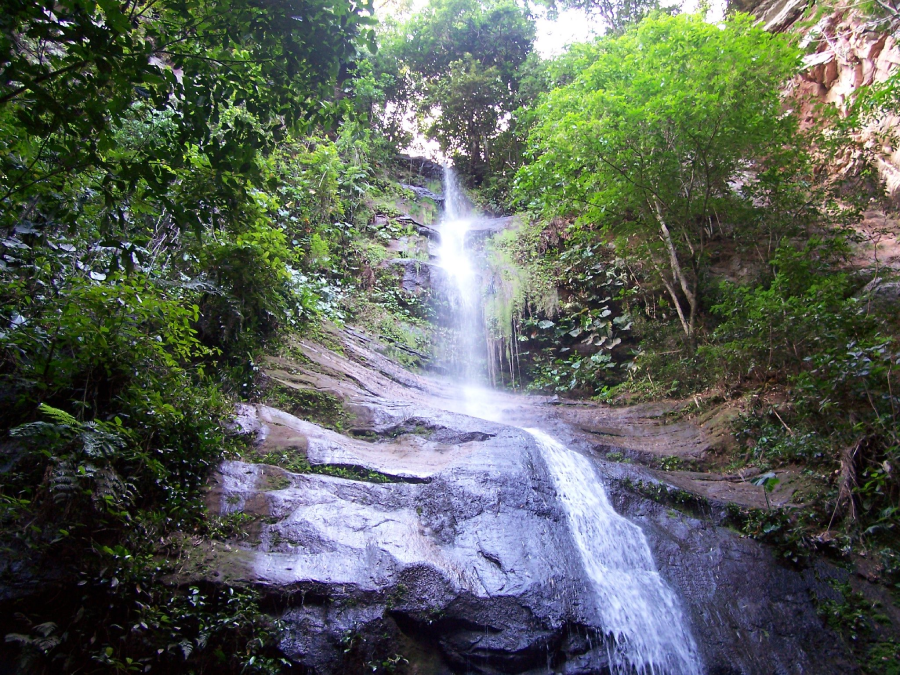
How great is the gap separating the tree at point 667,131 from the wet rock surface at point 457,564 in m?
4.93

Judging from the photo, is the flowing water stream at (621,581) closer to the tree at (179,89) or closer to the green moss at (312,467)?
the green moss at (312,467)

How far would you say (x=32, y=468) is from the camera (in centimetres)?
345

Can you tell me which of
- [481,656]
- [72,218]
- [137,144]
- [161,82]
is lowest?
[481,656]

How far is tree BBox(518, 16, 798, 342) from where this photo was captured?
319 inches

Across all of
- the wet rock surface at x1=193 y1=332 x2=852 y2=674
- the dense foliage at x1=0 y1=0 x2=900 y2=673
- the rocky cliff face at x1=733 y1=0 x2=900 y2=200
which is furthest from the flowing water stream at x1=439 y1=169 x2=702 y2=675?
the rocky cliff face at x1=733 y1=0 x2=900 y2=200

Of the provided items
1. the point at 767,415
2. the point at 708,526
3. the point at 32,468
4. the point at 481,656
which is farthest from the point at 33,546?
the point at 767,415

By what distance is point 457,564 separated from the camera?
174 inches

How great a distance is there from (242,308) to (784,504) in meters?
6.84

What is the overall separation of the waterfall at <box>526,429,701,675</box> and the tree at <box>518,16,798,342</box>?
186 inches

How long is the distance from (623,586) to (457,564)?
66.5 inches

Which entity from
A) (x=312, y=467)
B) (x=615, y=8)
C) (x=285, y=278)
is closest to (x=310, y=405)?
(x=312, y=467)

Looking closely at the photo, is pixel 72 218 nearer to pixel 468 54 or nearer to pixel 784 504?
pixel 784 504

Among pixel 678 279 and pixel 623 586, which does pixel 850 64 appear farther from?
pixel 623 586

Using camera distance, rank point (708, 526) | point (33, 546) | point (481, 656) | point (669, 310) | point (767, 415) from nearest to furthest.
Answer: point (33, 546) → point (481, 656) → point (708, 526) → point (767, 415) → point (669, 310)
